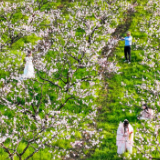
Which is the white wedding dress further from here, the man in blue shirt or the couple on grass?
the couple on grass

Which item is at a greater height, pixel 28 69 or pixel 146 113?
pixel 28 69

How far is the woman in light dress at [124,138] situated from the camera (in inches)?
383

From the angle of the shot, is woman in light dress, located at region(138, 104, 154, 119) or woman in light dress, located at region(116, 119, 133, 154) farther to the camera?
woman in light dress, located at region(138, 104, 154, 119)

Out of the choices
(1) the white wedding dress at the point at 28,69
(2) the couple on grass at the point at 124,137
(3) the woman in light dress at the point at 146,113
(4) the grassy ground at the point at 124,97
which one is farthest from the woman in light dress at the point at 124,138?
(1) the white wedding dress at the point at 28,69

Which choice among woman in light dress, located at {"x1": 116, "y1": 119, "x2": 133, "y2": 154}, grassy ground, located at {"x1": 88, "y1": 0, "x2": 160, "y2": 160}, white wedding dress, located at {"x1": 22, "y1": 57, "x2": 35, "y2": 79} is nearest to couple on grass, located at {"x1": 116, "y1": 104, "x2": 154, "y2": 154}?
woman in light dress, located at {"x1": 116, "y1": 119, "x2": 133, "y2": 154}

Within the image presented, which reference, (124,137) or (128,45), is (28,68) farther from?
(124,137)

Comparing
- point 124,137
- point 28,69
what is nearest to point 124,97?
point 124,137

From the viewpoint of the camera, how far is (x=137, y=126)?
11.5m

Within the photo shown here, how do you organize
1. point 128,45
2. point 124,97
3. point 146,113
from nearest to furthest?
point 146,113
point 124,97
point 128,45

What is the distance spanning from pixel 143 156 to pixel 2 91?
712 centimetres

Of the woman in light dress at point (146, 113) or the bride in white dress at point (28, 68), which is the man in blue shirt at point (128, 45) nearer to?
the woman in light dress at point (146, 113)

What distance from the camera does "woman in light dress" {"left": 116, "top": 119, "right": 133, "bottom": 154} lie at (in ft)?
31.9

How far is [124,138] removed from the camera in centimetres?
989

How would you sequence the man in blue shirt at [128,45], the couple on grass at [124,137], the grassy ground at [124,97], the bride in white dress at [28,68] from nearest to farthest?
the couple on grass at [124,137], the grassy ground at [124,97], the bride in white dress at [28,68], the man in blue shirt at [128,45]
